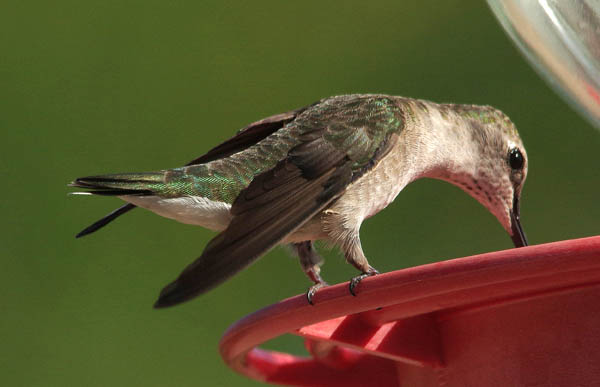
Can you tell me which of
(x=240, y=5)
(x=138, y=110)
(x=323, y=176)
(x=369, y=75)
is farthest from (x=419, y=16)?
(x=323, y=176)

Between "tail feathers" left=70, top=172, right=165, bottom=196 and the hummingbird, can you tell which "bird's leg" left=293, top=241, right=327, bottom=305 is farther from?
"tail feathers" left=70, top=172, right=165, bottom=196

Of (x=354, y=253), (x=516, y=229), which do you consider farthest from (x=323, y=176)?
(x=516, y=229)

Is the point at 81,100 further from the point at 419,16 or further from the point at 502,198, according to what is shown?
the point at 502,198

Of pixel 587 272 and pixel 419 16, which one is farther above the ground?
pixel 419 16

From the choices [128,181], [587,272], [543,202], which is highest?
[128,181]

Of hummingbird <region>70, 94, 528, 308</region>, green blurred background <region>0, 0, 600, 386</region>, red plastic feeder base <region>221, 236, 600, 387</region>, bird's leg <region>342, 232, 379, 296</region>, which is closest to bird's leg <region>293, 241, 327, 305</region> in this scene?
hummingbird <region>70, 94, 528, 308</region>

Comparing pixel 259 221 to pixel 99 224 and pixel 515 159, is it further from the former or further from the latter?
pixel 515 159

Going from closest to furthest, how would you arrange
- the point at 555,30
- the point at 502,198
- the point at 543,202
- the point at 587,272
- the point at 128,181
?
the point at 587,272 < the point at 555,30 < the point at 128,181 < the point at 502,198 < the point at 543,202
